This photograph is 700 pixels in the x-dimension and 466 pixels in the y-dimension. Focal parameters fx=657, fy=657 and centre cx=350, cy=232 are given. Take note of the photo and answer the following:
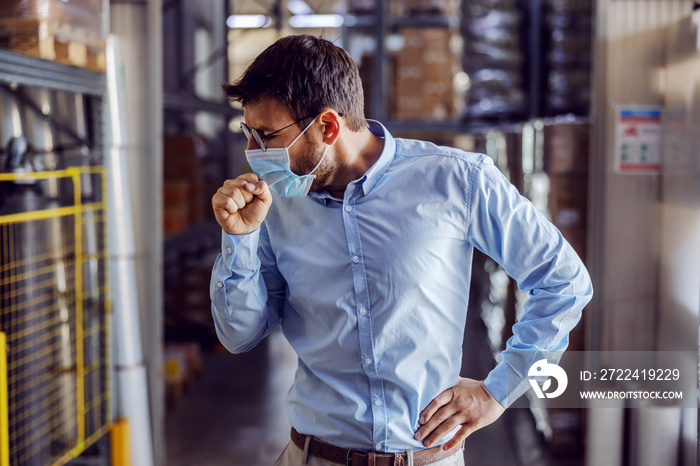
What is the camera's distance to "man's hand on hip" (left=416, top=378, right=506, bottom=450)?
5.72ft

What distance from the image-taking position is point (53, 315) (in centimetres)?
350

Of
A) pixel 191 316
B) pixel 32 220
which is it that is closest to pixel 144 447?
pixel 32 220

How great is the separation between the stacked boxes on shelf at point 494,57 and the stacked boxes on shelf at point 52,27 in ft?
11.2

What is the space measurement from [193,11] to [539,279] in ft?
24.8

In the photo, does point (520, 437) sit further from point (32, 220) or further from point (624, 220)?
point (32, 220)

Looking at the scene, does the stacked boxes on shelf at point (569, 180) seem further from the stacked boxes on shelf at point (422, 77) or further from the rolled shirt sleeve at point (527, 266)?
the rolled shirt sleeve at point (527, 266)

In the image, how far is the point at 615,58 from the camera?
378 centimetres

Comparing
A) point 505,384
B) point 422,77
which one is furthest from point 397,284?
A: point 422,77

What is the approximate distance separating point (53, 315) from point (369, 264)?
244 centimetres

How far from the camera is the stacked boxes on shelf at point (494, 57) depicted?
18.8ft

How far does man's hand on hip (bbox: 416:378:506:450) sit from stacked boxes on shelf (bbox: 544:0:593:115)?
4.16 m

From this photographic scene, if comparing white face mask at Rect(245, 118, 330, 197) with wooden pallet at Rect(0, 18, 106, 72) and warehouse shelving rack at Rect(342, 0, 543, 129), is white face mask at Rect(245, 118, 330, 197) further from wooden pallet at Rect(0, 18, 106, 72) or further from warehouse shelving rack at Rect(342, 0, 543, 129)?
warehouse shelving rack at Rect(342, 0, 543, 129)

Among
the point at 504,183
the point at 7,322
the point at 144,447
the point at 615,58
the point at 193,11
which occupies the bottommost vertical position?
the point at 144,447

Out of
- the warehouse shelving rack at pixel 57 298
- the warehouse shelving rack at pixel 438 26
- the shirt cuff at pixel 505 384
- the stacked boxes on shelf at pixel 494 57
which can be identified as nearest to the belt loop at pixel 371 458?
the shirt cuff at pixel 505 384
